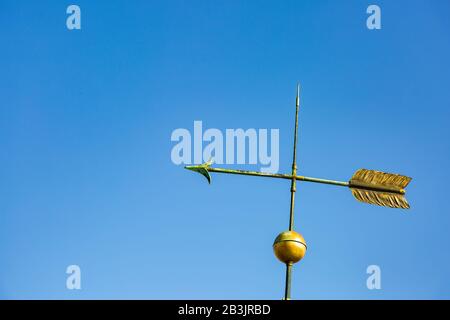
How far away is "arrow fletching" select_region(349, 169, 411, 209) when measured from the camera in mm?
8297

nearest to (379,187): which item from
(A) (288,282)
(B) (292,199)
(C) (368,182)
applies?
(C) (368,182)

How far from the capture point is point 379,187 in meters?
8.41

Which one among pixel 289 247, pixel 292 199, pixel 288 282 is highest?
pixel 292 199

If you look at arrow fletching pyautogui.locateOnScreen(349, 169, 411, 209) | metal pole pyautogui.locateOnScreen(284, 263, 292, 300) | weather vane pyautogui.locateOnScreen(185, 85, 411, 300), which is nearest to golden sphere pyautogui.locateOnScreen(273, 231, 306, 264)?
metal pole pyautogui.locateOnScreen(284, 263, 292, 300)

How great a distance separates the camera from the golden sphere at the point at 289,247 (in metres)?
7.41

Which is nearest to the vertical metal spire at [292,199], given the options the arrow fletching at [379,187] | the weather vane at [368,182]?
the weather vane at [368,182]

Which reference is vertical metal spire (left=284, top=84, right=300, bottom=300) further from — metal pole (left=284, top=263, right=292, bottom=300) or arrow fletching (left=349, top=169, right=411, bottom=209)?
arrow fletching (left=349, top=169, right=411, bottom=209)

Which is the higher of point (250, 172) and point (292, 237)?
point (250, 172)

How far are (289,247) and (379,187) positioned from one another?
167cm

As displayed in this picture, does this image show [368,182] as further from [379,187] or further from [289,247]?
[289,247]
